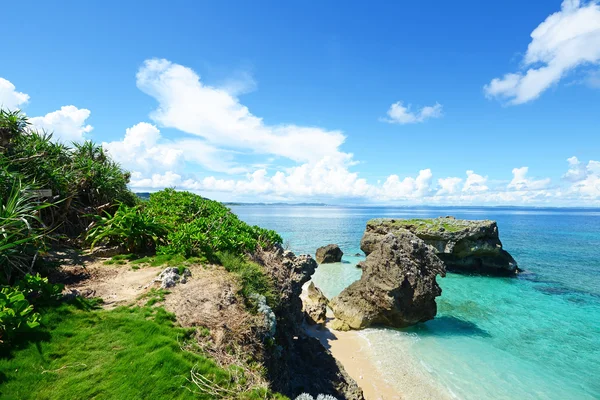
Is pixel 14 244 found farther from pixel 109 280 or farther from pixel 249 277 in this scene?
pixel 249 277

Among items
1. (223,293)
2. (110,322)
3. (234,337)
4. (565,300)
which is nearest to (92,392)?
(110,322)

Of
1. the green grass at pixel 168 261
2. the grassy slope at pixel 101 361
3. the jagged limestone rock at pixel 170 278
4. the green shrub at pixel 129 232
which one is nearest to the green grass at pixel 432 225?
the green grass at pixel 168 261

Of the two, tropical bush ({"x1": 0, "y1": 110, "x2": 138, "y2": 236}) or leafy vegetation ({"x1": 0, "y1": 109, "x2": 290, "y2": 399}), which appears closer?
leafy vegetation ({"x1": 0, "y1": 109, "x2": 290, "y2": 399})

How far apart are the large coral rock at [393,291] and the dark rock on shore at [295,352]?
644 cm

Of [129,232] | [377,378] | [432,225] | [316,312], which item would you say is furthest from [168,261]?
[432,225]

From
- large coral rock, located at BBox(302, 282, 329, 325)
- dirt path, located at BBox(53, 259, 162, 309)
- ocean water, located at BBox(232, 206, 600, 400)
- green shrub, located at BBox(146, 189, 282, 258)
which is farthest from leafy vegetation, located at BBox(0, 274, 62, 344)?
large coral rock, located at BBox(302, 282, 329, 325)

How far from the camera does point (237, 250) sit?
10.0 m

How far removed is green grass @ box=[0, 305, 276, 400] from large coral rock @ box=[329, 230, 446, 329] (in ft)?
43.1

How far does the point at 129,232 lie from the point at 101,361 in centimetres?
582

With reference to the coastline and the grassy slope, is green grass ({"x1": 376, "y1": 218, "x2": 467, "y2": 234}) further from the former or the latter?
the grassy slope

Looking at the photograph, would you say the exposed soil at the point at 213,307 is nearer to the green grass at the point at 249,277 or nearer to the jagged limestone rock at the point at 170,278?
the jagged limestone rock at the point at 170,278

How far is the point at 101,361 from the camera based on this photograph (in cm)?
495

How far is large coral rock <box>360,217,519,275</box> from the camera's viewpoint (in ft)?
104

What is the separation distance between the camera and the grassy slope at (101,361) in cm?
439
